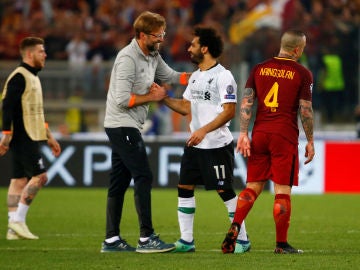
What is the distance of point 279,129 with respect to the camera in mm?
9375

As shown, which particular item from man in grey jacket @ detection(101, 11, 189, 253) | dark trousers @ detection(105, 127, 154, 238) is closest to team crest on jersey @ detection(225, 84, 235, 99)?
man in grey jacket @ detection(101, 11, 189, 253)

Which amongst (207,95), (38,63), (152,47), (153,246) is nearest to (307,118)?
(207,95)

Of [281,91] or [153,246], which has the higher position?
[281,91]

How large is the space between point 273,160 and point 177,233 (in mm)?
2956

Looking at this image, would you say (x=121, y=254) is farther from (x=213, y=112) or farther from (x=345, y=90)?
(x=345, y=90)

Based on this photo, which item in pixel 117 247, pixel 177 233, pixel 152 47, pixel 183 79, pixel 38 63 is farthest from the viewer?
pixel 177 233

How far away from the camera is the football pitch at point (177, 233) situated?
347 inches

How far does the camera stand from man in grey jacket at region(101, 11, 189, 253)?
9555 mm

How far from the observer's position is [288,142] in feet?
30.7

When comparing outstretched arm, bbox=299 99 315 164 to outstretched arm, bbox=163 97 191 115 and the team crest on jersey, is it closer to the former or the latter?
the team crest on jersey

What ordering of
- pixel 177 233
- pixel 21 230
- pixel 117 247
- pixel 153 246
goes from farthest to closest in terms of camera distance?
pixel 177 233 < pixel 21 230 < pixel 117 247 < pixel 153 246

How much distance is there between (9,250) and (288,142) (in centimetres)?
309

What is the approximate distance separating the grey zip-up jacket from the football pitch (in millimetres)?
1329

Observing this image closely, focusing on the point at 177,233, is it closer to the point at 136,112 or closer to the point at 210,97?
the point at 136,112
